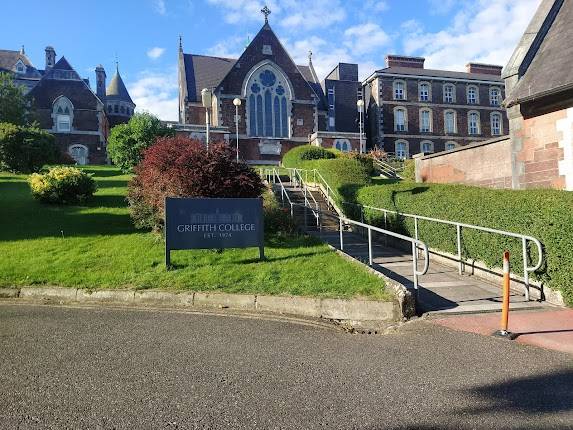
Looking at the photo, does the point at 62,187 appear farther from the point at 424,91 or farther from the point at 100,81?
the point at 100,81

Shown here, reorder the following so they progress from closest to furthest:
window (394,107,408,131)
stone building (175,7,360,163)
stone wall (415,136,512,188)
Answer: stone wall (415,136,512,188), stone building (175,7,360,163), window (394,107,408,131)

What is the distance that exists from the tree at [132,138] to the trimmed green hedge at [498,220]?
15193 millimetres

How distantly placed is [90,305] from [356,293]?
4.12 metres

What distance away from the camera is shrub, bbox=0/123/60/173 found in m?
20.1

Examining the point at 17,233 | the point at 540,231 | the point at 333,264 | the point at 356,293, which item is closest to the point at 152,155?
the point at 17,233

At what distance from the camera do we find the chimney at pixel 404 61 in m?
51.7

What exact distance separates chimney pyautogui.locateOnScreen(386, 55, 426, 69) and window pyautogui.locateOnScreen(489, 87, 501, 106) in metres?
8.53

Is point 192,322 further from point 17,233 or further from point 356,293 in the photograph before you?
point 17,233

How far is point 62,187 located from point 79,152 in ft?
110

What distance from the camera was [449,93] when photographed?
50406 mm

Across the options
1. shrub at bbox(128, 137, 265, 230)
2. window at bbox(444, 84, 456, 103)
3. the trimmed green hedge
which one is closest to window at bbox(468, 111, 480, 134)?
window at bbox(444, 84, 456, 103)

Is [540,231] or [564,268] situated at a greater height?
[540,231]

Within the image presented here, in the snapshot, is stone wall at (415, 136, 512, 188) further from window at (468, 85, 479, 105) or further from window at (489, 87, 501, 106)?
window at (489, 87, 501, 106)

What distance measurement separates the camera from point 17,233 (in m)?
10.4
